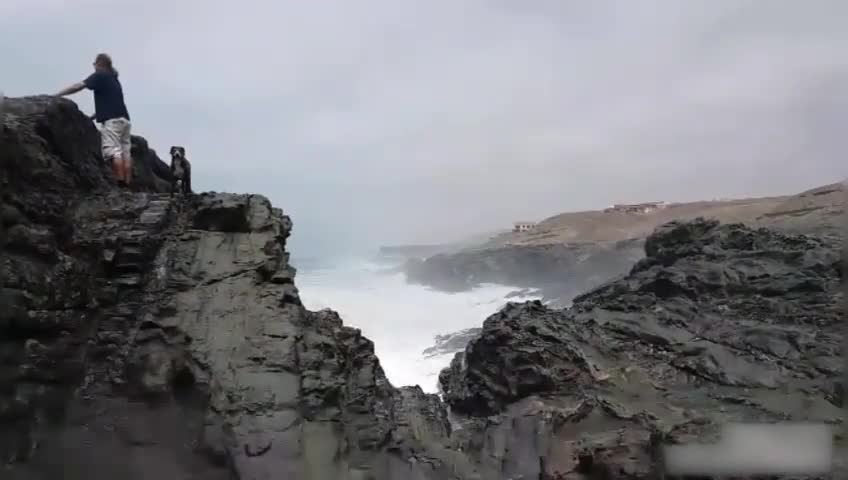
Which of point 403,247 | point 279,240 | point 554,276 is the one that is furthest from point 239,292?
point 403,247

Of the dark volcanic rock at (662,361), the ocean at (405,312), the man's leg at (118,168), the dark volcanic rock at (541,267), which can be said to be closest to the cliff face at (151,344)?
the man's leg at (118,168)

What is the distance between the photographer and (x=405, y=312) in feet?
110

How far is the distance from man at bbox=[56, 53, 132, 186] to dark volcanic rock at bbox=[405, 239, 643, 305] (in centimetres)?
3140

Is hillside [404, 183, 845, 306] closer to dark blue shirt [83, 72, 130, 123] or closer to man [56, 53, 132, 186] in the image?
man [56, 53, 132, 186]

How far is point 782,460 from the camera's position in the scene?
5.59 metres

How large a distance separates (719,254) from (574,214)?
6167 centimetres

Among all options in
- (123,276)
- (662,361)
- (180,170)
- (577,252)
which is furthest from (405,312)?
(123,276)

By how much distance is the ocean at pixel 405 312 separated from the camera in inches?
792

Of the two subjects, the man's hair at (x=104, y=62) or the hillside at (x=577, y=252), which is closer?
the man's hair at (x=104, y=62)

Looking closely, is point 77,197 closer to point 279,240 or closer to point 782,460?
point 279,240

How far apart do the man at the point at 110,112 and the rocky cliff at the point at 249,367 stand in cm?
15

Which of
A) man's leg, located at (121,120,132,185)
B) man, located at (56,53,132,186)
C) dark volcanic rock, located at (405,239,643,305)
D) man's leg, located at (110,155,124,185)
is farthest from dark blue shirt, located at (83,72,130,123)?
dark volcanic rock, located at (405,239,643,305)

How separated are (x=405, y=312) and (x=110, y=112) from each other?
2793 centimetres

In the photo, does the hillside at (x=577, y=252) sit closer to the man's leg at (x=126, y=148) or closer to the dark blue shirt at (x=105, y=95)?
the man's leg at (x=126, y=148)
